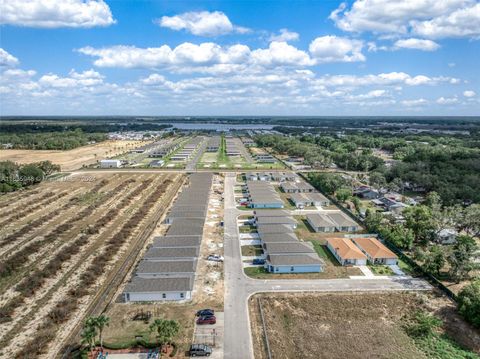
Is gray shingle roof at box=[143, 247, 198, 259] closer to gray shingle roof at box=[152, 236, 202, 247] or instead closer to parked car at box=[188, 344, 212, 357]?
gray shingle roof at box=[152, 236, 202, 247]

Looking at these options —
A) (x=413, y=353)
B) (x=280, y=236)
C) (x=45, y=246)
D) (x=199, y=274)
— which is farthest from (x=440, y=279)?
(x=45, y=246)

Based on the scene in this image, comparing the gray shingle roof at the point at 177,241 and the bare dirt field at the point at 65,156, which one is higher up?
the bare dirt field at the point at 65,156

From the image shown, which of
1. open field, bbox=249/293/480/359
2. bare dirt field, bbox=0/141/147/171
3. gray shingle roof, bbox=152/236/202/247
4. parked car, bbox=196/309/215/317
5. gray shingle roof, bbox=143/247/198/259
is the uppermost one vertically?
bare dirt field, bbox=0/141/147/171

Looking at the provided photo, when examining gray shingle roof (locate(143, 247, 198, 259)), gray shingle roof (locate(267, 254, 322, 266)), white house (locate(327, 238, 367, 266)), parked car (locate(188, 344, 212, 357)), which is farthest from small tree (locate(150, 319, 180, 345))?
white house (locate(327, 238, 367, 266))

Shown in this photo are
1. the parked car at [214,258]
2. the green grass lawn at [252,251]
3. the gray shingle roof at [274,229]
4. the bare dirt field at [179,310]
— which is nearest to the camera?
the bare dirt field at [179,310]

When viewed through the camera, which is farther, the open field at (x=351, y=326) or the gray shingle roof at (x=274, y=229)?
Answer: the gray shingle roof at (x=274, y=229)

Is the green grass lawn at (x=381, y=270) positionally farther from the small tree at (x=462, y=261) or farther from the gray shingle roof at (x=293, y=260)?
the gray shingle roof at (x=293, y=260)

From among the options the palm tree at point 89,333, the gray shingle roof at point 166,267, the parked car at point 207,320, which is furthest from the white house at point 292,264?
the palm tree at point 89,333

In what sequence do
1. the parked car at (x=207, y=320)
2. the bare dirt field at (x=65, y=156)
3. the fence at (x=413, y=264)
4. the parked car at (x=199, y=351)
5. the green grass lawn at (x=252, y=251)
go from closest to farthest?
1. the parked car at (x=199, y=351)
2. the parked car at (x=207, y=320)
3. the fence at (x=413, y=264)
4. the green grass lawn at (x=252, y=251)
5. the bare dirt field at (x=65, y=156)
